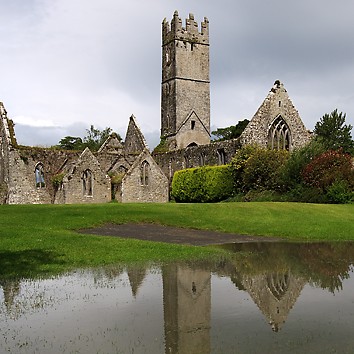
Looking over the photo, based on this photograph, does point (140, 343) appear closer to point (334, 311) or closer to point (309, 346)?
point (309, 346)

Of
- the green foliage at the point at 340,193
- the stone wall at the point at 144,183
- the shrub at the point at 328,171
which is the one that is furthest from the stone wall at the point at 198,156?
the green foliage at the point at 340,193

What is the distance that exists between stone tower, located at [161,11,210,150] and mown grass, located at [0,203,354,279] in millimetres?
35769

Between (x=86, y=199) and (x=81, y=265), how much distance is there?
28241 mm

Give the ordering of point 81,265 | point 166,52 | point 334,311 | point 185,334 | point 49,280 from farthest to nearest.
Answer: point 166,52 → point 81,265 → point 49,280 → point 334,311 → point 185,334

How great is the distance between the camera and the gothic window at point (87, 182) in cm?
4053

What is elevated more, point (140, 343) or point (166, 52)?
point (166, 52)

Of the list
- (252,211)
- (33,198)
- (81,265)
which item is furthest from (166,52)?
(81,265)

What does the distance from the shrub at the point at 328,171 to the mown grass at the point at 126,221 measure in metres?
3.57

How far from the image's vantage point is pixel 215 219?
890 inches

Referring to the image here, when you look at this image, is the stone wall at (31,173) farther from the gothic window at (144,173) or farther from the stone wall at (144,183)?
the gothic window at (144,173)

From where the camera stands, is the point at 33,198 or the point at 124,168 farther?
the point at 124,168

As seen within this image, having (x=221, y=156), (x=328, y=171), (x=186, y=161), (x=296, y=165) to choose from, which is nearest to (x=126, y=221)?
(x=328, y=171)

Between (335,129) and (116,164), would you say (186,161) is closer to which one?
(116,164)

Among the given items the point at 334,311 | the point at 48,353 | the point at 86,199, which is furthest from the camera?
the point at 86,199
